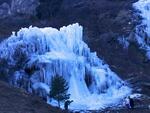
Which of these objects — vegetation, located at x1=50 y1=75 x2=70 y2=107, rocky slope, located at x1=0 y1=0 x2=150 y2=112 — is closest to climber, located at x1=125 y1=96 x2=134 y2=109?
rocky slope, located at x1=0 y1=0 x2=150 y2=112

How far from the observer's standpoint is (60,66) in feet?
114

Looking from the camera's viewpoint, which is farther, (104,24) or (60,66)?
(104,24)

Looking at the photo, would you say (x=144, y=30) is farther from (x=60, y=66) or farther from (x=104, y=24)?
(x=60, y=66)

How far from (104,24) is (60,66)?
1602 centimetres

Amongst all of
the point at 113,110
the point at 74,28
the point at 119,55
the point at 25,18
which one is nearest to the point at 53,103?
the point at 113,110

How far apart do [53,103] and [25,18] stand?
27932 mm

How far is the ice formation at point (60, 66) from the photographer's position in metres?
34.0

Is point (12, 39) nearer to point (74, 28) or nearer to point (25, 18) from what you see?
point (74, 28)

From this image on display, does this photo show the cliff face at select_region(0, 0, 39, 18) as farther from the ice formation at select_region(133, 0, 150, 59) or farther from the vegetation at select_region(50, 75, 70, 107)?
the vegetation at select_region(50, 75, 70, 107)

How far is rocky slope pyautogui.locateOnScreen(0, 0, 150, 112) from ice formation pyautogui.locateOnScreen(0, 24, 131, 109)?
6.26ft

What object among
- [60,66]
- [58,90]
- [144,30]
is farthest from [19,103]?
[144,30]

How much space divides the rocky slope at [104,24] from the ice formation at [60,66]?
75.1 inches

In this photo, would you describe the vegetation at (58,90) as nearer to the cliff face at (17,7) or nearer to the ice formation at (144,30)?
the ice formation at (144,30)

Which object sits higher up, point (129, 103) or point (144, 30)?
point (144, 30)
